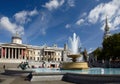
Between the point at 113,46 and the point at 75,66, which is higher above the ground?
the point at 113,46

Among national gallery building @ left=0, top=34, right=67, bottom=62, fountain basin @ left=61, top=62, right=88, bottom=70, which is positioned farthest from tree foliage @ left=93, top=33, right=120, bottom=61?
national gallery building @ left=0, top=34, right=67, bottom=62

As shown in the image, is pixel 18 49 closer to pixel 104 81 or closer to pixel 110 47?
pixel 110 47

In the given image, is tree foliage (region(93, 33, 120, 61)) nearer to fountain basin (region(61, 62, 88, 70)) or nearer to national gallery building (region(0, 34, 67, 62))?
fountain basin (region(61, 62, 88, 70))

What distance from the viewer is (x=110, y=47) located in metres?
89.7

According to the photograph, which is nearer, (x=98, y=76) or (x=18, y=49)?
(x=98, y=76)

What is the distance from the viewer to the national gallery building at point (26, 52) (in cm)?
13269

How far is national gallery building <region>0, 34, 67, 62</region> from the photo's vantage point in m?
133

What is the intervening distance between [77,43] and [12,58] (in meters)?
83.9

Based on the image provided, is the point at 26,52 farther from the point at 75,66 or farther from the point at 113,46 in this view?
the point at 75,66

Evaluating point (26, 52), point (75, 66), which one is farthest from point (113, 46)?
point (26, 52)

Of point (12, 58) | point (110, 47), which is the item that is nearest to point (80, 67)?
point (110, 47)

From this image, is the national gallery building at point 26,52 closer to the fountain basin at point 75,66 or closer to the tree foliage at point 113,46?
the tree foliage at point 113,46

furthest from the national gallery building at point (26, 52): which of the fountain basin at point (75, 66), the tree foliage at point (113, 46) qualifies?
the fountain basin at point (75, 66)

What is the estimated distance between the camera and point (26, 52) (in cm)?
14300
